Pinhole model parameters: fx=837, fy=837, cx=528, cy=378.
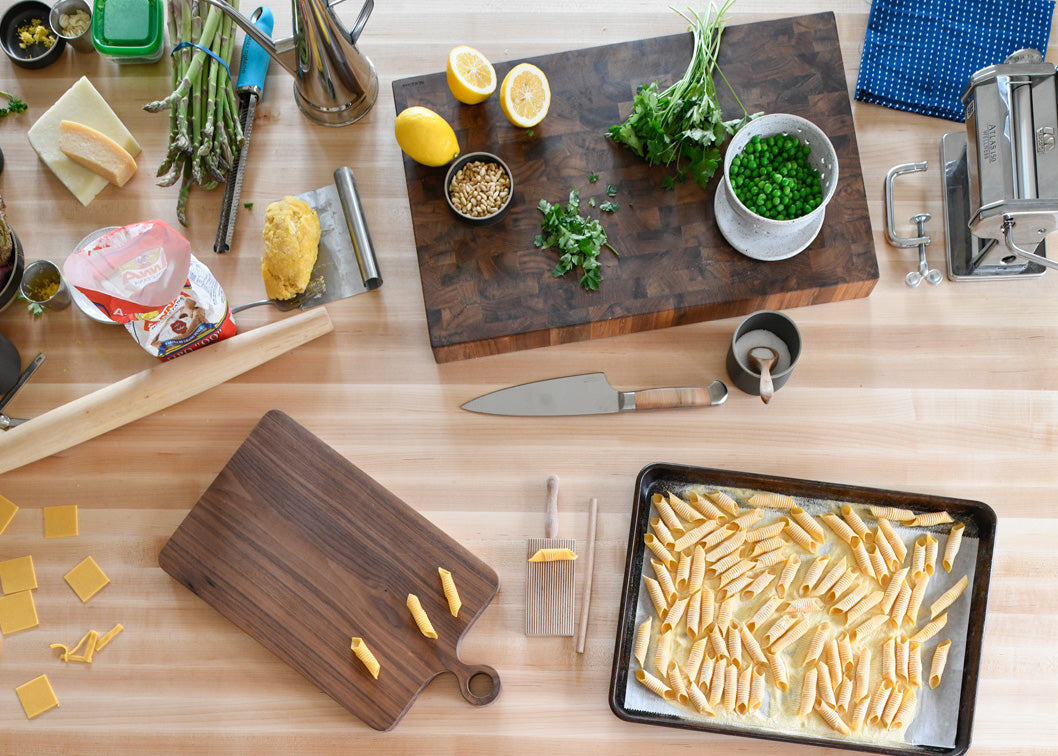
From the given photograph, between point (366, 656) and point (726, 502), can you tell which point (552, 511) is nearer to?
point (726, 502)

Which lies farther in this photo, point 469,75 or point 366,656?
point 469,75

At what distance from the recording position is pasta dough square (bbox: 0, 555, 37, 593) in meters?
1.74

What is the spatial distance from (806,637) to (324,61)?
1.52 meters

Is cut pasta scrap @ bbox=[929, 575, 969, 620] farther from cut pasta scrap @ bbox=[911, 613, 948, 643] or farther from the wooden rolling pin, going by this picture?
the wooden rolling pin

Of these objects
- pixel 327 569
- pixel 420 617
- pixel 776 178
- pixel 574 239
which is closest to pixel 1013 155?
pixel 776 178

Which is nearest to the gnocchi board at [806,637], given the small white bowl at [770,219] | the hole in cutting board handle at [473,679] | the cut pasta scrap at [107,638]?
the hole in cutting board handle at [473,679]

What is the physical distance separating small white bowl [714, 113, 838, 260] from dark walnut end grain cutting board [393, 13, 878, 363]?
3cm

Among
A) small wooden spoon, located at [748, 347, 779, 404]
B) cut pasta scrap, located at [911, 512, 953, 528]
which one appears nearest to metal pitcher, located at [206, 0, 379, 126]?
small wooden spoon, located at [748, 347, 779, 404]

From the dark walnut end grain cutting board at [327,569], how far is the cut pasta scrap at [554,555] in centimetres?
10

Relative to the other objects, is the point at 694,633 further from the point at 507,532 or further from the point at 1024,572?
the point at 1024,572

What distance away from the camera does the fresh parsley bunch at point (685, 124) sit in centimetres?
171

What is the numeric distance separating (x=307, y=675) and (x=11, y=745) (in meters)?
0.63

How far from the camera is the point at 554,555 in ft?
5.55

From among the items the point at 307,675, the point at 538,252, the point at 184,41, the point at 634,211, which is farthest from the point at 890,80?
the point at 307,675
